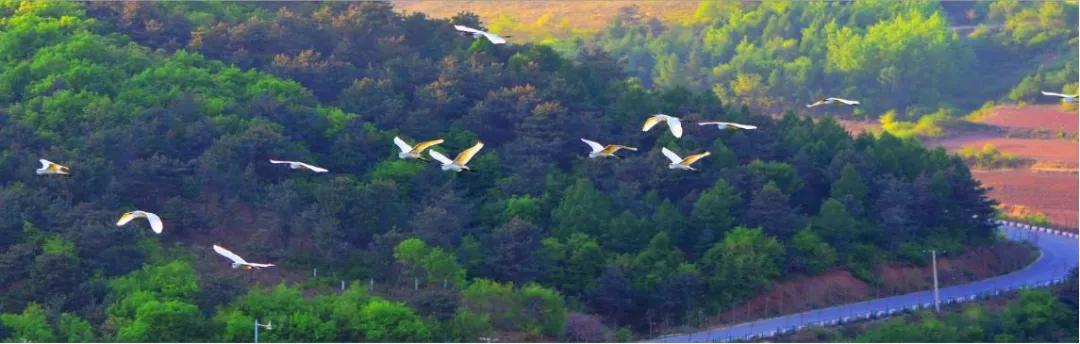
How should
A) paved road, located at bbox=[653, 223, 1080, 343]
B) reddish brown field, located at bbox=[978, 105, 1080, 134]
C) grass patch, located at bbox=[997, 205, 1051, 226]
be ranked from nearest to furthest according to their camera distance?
paved road, located at bbox=[653, 223, 1080, 343] < grass patch, located at bbox=[997, 205, 1051, 226] < reddish brown field, located at bbox=[978, 105, 1080, 134]

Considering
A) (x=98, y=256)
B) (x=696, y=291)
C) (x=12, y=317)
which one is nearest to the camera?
(x=12, y=317)

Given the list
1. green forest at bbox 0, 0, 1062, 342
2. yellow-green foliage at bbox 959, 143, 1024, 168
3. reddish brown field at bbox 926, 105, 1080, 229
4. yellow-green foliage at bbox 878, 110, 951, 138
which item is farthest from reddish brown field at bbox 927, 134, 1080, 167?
green forest at bbox 0, 0, 1062, 342

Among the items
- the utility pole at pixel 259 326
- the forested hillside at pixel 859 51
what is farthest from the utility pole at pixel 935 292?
the forested hillside at pixel 859 51

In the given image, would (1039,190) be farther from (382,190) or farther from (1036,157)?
(382,190)

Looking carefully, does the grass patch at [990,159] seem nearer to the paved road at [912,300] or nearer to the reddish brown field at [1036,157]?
the reddish brown field at [1036,157]

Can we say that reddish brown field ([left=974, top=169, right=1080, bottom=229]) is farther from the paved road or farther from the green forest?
the green forest

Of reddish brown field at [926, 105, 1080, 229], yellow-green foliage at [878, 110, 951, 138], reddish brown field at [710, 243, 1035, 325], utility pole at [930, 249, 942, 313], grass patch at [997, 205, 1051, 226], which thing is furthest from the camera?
yellow-green foliage at [878, 110, 951, 138]

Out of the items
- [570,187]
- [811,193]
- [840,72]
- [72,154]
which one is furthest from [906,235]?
[840,72]

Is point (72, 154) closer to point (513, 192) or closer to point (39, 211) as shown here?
point (39, 211)
